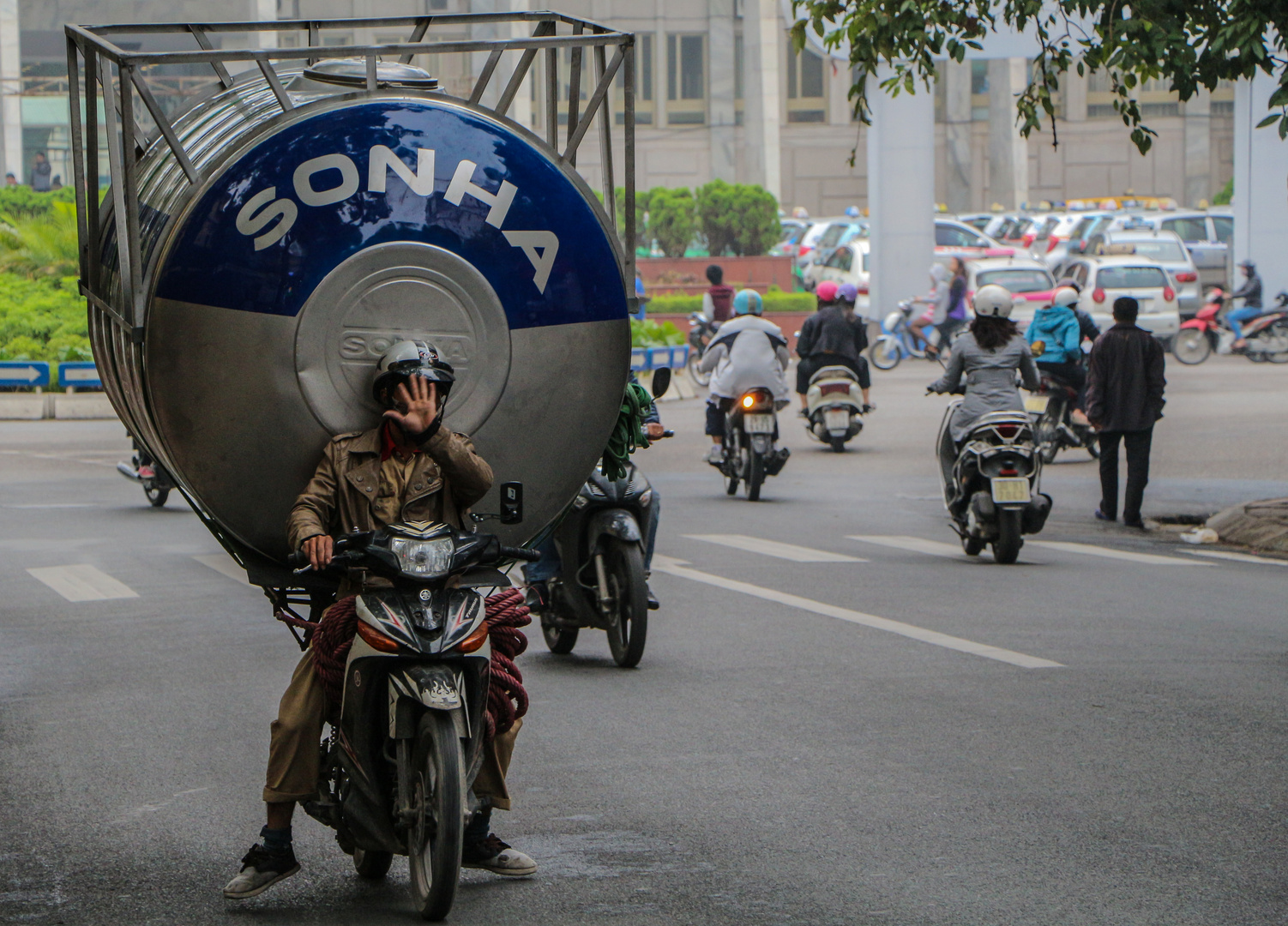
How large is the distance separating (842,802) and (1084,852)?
90 cm

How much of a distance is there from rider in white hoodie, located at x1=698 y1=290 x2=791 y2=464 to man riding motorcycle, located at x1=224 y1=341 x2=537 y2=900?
11.2m

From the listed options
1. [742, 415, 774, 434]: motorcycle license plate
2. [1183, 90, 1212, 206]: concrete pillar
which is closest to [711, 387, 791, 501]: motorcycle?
[742, 415, 774, 434]: motorcycle license plate

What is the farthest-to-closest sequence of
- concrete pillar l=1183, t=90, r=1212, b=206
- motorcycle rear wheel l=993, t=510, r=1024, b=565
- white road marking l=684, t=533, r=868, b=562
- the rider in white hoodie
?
concrete pillar l=1183, t=90, r=1212, b=206, the rider in white hoodie, white road marking l=684, t=533, r=868, b=562, motorcycle rear wheel l=993, t=510, r=1024, b=565

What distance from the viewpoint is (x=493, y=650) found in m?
5.28

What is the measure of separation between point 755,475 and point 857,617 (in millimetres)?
5962

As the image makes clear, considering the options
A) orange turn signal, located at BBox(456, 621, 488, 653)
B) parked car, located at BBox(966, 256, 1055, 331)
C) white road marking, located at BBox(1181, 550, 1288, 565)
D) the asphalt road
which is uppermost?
parked car, located at BBox(966, 256, 1055, 331)

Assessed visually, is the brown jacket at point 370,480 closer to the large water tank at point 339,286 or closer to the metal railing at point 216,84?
the large water tank at point 339,286

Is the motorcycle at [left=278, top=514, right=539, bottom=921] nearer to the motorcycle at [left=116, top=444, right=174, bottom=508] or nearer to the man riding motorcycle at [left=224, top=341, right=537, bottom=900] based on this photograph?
the man riding motorcycle at [left=224, top=341, right=537, bottom=900]

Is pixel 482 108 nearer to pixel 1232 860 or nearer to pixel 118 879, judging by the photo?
pixel 118 879

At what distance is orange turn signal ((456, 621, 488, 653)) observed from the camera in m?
4.83

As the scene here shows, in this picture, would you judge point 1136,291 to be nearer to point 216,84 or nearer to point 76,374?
point 76,374

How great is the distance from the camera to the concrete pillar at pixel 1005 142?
67.1 metres

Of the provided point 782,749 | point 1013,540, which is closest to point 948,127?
point 1013,540

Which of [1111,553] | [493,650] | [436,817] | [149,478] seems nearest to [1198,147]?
[1111,553]
